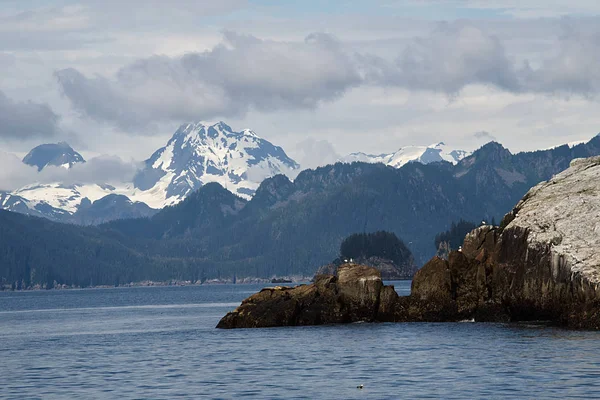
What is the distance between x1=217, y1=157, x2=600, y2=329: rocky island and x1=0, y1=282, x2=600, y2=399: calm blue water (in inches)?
149

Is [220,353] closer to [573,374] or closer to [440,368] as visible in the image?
[440,368]

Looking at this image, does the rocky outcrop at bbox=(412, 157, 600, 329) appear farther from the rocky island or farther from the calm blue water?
the calm blue water

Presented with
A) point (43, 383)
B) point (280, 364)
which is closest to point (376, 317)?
point (280, 364)

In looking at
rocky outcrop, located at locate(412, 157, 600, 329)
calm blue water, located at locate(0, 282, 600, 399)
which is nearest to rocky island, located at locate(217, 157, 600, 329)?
rocky outcrop, located at locate(412, 157, 600, 329)

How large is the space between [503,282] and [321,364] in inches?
1261

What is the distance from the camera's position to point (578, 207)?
92.9 meters

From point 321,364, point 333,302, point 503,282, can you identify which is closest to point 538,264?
point 503,282

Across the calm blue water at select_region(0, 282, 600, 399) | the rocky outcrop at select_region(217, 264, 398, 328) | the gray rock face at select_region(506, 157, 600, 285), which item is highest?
the gray rock face at select_region(506, 157, 600, 285)

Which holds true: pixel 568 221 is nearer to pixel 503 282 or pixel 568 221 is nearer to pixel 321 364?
pixel 503 282

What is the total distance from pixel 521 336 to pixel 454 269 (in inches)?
769

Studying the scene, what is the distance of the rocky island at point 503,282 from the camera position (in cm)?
8862

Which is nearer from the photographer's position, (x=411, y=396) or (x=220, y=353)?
(x=411, y=396)

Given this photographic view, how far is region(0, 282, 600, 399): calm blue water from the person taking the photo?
194ft

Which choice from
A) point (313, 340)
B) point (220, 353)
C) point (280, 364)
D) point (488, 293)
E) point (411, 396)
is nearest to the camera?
point (411, 396)
